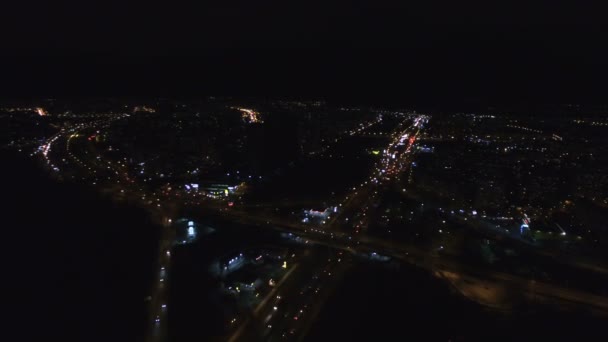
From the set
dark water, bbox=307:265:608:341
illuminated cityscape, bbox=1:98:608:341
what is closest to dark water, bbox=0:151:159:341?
illuminated cityscape, bbox=1:98:608:341

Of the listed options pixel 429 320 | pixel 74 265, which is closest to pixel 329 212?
pixel 429 320

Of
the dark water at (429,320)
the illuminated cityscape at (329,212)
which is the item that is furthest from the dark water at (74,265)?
the dark water at (429,320)

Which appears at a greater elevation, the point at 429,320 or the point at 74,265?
the point at 429,320

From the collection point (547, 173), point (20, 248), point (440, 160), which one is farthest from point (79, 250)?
point (547, 173)

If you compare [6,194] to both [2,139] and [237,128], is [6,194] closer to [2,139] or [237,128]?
[2,139]

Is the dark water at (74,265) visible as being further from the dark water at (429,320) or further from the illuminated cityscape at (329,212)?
the dark water at (429,320)

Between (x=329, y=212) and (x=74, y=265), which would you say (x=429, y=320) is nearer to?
(x=329, y=212)
